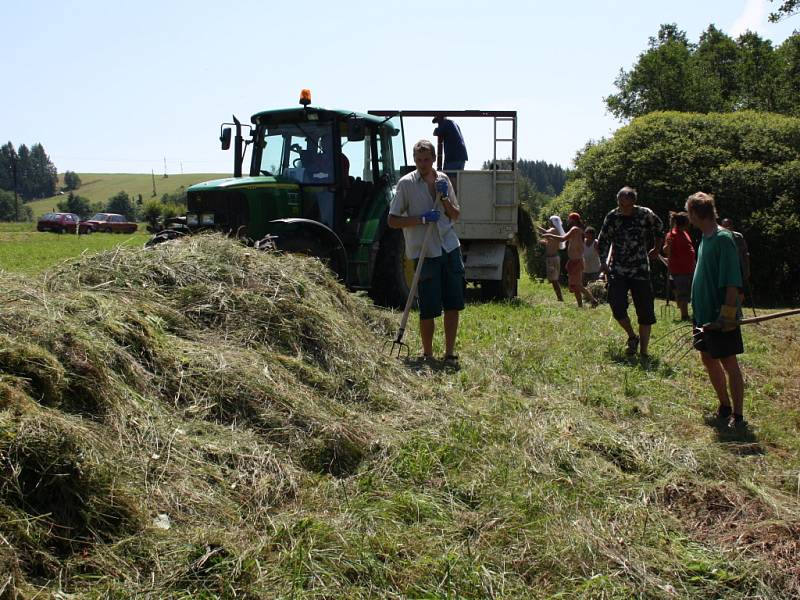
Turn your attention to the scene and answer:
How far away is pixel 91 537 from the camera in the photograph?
3168mm

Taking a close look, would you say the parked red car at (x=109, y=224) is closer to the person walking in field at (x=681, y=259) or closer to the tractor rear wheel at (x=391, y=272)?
the tractor rear wheel at (x=391, y=272)

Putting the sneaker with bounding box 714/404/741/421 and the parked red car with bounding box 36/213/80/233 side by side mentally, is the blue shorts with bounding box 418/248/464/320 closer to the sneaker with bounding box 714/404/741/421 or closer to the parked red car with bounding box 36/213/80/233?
the sneaker with bounding box 714/404/741/421

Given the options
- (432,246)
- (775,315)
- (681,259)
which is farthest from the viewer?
(681,259)

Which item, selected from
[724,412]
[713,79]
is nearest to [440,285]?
[724,412]

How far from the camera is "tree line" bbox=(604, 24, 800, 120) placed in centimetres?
4178

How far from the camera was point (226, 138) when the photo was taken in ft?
33.3

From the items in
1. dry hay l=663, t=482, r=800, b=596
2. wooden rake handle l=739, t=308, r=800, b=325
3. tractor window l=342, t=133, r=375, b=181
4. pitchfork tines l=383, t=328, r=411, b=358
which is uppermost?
tractor window l=342, t=133, r=375, b=181

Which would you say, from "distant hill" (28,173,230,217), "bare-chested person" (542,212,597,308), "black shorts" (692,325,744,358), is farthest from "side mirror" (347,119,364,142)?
"distant hill" (28,173,230,217)

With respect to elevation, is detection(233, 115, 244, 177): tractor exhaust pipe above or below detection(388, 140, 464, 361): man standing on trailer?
above

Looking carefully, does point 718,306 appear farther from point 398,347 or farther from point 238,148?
point 238,148

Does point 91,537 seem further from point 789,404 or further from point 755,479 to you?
point 789,404

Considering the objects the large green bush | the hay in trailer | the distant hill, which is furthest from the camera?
the distant hill

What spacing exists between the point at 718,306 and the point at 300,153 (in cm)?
585

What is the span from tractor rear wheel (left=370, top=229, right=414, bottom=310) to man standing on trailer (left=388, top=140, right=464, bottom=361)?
308cm
